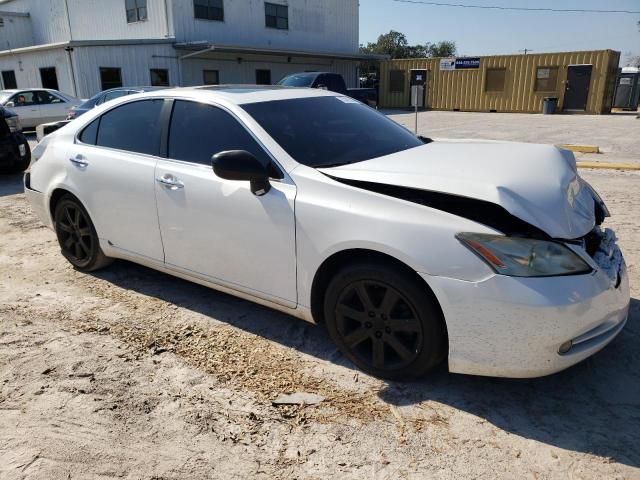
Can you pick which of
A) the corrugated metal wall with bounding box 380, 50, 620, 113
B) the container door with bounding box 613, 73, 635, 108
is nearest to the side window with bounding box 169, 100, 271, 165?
the corrugated metal wall with bounding box 380, 50, 620, 113

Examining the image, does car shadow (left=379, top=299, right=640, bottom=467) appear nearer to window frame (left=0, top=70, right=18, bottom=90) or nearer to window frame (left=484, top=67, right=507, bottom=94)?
window frame (left=484, top=67, right=507, bottom=94)

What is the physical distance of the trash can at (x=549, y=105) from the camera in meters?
25.0

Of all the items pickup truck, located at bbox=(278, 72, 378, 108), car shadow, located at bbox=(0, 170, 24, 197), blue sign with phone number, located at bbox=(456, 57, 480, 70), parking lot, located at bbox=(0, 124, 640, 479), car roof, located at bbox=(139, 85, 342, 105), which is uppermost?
car roof, located at bbox=(139, 85, 342, 105)

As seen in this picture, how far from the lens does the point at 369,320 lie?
2898mm

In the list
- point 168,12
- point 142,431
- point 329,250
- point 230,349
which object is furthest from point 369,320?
point 168,12

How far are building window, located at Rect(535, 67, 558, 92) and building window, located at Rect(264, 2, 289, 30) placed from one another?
13.3m

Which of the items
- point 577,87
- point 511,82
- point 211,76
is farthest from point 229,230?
point 511,82

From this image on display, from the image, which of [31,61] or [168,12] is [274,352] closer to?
[168,12]

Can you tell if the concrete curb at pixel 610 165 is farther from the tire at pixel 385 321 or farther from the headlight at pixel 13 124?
the headlight at pixel 13 124

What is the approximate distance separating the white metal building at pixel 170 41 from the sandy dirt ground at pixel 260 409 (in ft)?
69.2

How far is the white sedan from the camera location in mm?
2504

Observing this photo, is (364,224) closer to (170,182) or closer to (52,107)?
(170,182)

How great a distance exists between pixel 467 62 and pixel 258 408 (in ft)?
93.0

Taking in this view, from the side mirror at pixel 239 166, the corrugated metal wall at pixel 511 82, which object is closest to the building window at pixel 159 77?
the corrugated metal wall at pixel 511 82
